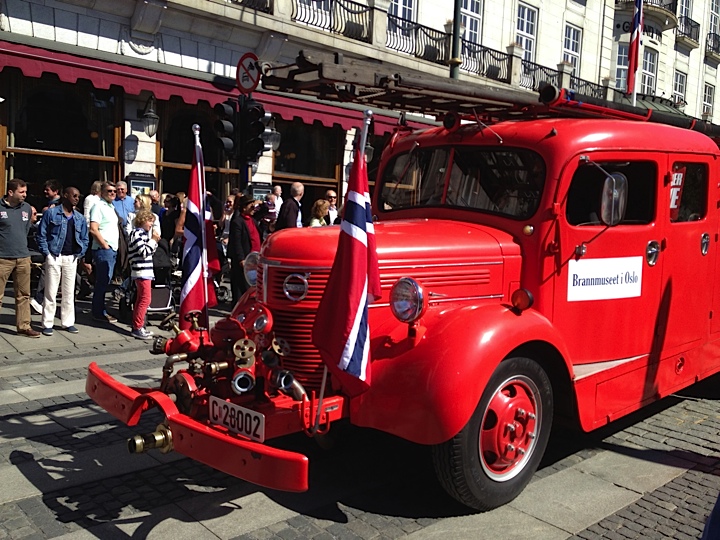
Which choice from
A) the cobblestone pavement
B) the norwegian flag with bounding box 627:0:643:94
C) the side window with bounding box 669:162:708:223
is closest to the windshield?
the side window with bounding box 669:162:708:223

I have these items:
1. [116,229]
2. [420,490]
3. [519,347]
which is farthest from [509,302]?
[116,229]

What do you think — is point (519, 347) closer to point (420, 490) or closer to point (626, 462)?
point (420, 490)

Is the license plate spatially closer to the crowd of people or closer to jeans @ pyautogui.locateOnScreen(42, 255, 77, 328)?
the crowd of people

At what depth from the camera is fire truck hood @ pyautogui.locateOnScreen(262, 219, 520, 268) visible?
165 inches

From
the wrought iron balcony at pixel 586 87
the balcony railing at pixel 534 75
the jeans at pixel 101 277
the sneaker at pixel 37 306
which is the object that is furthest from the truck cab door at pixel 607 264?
the wrought iron balcony at pixel 586 87

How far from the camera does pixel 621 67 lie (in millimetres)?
29172

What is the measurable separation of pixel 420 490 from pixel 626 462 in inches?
61.3

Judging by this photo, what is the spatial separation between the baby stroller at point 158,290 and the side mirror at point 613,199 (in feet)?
21.0

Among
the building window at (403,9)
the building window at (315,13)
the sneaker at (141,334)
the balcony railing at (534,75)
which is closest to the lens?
the sneaker at (141,334)

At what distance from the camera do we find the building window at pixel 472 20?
21953 millimetres

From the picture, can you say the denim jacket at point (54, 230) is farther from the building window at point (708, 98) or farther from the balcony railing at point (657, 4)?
the building window at point (708, 98)

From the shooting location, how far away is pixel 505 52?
75.0 ft

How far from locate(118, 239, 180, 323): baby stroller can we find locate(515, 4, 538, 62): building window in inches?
681

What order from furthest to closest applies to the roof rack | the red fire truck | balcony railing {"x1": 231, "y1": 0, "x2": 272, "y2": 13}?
balcony railing {"x1": 231, "y1": 0, "x2": 272, "y2": 13} → the roof rack → the red fire truck
